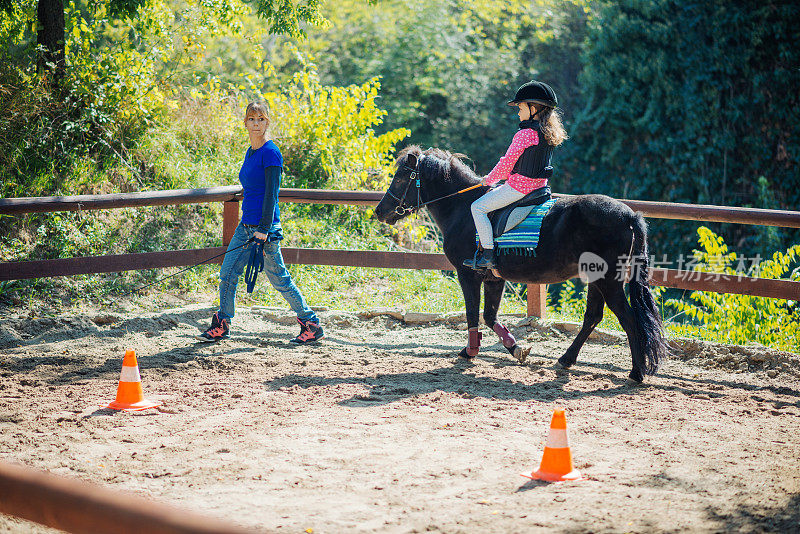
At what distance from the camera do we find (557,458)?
13.0 ft

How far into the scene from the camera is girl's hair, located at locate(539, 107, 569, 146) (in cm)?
615

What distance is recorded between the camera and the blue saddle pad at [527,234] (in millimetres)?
6215

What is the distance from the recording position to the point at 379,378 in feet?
20.4

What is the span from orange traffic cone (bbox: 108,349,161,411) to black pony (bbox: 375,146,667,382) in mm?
2721

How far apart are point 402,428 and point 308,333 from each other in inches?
102

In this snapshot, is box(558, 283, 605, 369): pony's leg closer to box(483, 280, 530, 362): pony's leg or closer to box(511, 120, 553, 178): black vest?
box(483, 280, 530, 362): pony's leg

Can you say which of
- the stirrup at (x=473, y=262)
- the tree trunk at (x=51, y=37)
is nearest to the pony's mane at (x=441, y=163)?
the stirrup at (x=473, y=262)

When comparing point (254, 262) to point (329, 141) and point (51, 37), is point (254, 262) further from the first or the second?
point (329, 141)

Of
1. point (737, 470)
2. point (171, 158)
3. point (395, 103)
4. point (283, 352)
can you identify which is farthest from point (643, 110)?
point (737, 470)

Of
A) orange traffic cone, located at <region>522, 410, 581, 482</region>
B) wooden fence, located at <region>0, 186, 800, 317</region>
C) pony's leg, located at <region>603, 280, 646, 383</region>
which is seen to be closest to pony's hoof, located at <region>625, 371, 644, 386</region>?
pony's leg, located at <region>603, 280, 646, 383</region>

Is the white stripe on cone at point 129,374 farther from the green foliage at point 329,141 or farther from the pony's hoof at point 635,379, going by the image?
the green foliage at point 329,141

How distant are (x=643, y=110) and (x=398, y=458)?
13.1 m

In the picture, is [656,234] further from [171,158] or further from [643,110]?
[171,158]

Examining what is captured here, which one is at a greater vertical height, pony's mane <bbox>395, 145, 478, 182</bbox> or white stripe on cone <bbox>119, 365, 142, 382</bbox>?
pony's mane <bbox>395, 145, 478, 182</bbox>
